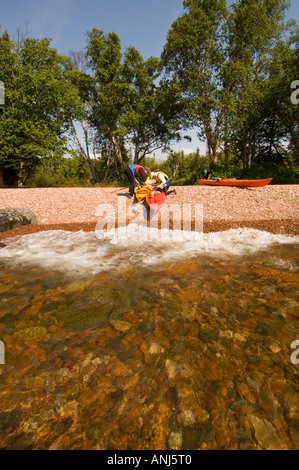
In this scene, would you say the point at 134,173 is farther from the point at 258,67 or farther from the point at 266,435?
the point at 258,67

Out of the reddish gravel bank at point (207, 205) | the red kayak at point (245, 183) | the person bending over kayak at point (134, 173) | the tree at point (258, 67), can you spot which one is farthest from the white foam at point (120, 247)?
the tree at point (258, 67)

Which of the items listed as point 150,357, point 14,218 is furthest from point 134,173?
point 150,357

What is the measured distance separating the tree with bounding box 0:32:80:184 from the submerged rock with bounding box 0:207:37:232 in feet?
37.4

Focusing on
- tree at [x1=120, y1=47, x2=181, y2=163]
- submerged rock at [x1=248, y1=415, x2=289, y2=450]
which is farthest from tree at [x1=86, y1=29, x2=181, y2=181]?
submerged rock at [x1=248, y1=415, x2=289, y2=450]

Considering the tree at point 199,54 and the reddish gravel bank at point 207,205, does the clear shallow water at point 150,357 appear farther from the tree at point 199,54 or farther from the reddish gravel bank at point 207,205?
the tree at point 199,54

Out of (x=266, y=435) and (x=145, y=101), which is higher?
(x=145, y=101)

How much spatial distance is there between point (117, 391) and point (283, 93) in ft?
90.2

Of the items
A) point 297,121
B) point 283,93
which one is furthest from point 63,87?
point 297,121

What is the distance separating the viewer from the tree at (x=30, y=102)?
16922 mm

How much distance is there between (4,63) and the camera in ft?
55.7

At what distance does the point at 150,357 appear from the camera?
2326 millimetres

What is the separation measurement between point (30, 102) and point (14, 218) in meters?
15.4

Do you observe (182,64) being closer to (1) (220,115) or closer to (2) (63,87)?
(1) (220,115)

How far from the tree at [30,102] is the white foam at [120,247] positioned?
14.0 meters
